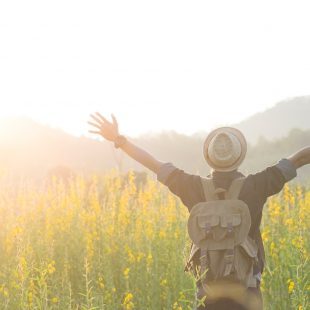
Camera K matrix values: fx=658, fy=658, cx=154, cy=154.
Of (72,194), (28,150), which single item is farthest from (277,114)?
(72,194)

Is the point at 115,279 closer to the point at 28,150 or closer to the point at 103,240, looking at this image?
the point at 103,240

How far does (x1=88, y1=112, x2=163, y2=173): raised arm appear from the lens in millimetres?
4652

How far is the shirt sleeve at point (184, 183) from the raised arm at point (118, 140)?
0.24m

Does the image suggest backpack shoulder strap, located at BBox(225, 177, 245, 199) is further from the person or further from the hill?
the hill

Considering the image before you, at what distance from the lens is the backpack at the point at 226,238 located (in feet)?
13.3

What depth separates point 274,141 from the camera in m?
42.6

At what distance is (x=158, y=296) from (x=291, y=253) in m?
1.43

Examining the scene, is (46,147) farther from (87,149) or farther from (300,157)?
(300,157)

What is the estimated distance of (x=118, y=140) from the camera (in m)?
4.86

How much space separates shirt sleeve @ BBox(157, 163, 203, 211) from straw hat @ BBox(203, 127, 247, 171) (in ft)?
0.54

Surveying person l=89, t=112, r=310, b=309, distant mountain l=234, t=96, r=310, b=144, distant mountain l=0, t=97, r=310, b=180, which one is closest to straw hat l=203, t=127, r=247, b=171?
person l=89, t=112, r=310, b=309

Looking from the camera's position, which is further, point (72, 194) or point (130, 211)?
point (72, 194)

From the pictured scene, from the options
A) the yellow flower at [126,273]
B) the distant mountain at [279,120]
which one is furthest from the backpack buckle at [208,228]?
the distant mountain at [279,120]

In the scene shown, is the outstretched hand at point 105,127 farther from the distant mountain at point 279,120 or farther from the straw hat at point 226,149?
the distant mountain at point 279,120
